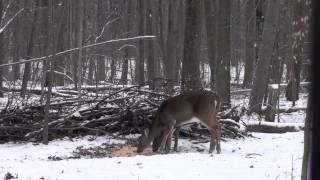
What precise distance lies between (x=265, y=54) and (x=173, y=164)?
11.4 m

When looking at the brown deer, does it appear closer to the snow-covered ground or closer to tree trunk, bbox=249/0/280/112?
the snow-covered ground

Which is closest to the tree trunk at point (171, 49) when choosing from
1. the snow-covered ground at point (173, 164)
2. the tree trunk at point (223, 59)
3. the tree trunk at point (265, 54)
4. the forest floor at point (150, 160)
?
the tree trunk at point (223, 59)

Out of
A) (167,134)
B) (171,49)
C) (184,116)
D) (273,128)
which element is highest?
(171,49)

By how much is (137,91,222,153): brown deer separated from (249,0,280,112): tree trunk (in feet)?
27.3

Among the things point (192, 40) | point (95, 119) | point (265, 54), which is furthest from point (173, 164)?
point (265, 54)

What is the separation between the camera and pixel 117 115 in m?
14.2

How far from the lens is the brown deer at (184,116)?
1206cm

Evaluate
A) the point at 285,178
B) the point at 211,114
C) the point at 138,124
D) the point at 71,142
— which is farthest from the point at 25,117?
the point at 285,178

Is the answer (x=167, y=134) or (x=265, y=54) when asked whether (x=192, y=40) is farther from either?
(x=167, y=134)

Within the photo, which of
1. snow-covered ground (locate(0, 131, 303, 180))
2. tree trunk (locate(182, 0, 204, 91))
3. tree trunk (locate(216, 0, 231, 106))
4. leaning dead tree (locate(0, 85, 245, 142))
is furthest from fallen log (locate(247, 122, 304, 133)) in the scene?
tree trunk (locate(216, 0, 231, 106))

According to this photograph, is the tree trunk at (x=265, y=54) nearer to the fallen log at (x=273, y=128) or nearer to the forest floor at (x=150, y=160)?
the fallen log at (x=273, y=128)

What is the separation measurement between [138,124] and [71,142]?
5.13 ft

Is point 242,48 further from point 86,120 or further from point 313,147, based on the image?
point 313,147

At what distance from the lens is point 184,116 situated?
40.1ft
